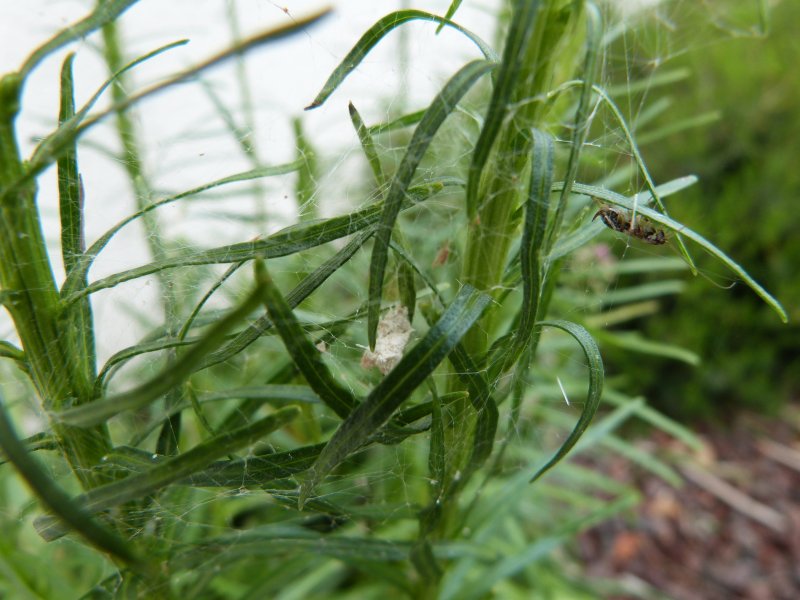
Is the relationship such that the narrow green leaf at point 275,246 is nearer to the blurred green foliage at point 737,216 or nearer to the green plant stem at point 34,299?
the green plant stem at point 34,299

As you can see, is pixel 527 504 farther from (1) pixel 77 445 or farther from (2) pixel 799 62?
(2) pixel 799 62

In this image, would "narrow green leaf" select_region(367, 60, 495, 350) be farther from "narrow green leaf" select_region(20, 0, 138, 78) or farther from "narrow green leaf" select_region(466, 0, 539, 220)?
"narrow green leaf" select_region(20, 0, 138, 78)

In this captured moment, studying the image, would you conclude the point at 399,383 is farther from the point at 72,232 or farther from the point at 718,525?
the point at 718,525

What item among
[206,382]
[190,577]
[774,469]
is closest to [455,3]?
[190,577]

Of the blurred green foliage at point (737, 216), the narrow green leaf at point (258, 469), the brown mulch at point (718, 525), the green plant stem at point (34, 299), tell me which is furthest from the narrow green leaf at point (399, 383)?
the blurred green foliage at point (737, 216)

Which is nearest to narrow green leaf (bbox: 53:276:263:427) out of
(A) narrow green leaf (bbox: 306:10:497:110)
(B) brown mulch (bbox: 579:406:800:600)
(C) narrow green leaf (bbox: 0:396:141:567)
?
(C) narrow green leaf (bbox: 0:396:141:567)
